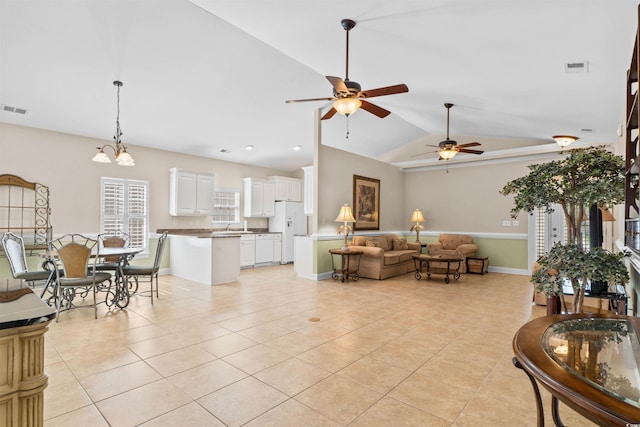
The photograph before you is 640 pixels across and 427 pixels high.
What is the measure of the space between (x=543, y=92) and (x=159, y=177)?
23.5 feet

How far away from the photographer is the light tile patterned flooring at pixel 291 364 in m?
2.10

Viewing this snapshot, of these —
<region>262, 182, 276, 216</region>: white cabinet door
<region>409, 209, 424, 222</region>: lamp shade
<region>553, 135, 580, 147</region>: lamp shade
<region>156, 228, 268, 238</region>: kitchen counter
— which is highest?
<region>553, 135, 580, 147</region>: lamp shade

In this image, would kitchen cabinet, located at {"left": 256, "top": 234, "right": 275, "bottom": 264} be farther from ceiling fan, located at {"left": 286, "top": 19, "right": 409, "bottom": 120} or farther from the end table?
ceiling fan, located at {"left": 286, "top": 19, "right": 409, "bottom": 120}

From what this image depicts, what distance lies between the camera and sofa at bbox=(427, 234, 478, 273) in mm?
7535

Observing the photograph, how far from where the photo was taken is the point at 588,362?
3.26ft

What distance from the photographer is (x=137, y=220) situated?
23.1 ft

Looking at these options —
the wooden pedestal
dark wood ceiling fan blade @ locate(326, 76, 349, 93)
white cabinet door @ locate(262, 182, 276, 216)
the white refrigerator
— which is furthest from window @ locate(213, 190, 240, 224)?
the wooden pedestal

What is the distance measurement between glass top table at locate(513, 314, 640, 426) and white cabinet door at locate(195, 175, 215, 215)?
749 cm

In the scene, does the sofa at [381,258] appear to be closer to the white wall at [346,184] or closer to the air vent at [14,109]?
the white wall at [346,184]

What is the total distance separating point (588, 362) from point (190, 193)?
7.68m

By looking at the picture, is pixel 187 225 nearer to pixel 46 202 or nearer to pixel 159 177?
pixel 159 177

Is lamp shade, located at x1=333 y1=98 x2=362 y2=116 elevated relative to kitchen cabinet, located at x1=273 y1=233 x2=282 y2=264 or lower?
elevated

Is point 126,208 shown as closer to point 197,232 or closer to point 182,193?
point 182,193

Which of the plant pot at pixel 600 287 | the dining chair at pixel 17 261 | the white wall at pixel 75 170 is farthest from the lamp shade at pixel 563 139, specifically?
the dining chair at pixel 17 261
